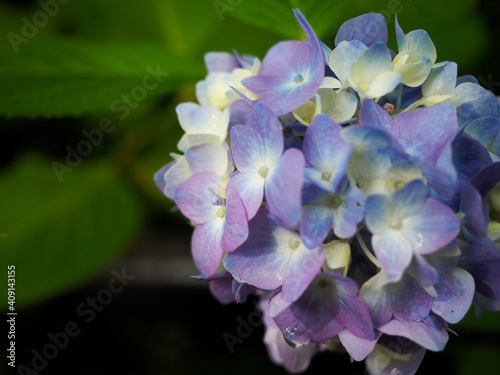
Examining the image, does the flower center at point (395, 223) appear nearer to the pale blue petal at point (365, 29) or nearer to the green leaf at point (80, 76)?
the pale blue petal at point (365, 29)

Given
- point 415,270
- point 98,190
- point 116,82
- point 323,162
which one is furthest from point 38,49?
point 415,270

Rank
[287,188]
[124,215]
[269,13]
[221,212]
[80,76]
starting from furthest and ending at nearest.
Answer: [124,215] < [80,76] < [269,13] < [221,212] < [287,188]

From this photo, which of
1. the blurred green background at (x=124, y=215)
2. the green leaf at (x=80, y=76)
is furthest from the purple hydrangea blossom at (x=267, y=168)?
the blurred green background at (x=124, y=215)

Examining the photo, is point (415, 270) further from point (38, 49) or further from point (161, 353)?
point (161, 353)

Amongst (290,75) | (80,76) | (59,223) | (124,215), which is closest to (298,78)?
(290,75)

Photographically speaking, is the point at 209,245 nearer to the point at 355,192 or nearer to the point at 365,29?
the point at 355,192
